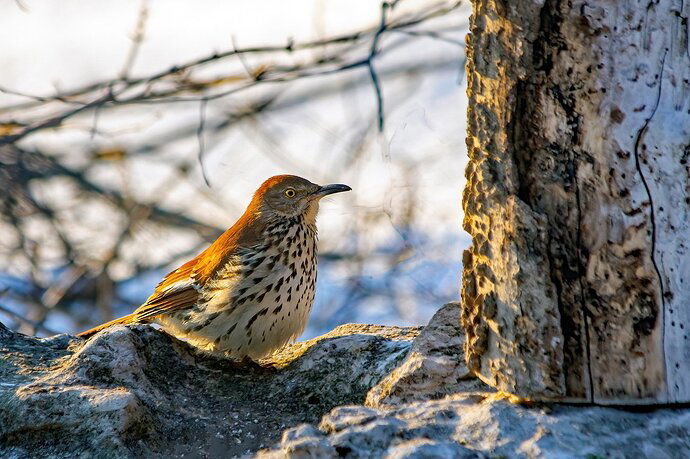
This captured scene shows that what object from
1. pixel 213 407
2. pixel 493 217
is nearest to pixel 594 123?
pixel 493 217

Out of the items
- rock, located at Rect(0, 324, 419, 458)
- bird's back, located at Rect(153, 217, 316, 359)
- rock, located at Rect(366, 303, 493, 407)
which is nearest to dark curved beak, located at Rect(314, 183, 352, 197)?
bird's back, located at Rect(153, 217, 316, 359)

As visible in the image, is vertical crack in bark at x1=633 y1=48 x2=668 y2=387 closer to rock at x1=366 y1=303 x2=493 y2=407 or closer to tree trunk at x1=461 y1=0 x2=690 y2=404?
tree trunk at x1=461 y1=0 x2=690 y2=404

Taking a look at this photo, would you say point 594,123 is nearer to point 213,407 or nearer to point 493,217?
point 493,217

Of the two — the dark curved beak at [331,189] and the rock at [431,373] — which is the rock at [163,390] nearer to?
the rock at [431,373]

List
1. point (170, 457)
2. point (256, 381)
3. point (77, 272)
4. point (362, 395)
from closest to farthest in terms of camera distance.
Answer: point (170, 457) < point (362, 395) < point (256, 381) < point (77, 272)

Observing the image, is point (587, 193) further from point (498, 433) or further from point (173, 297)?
point (173, 297)

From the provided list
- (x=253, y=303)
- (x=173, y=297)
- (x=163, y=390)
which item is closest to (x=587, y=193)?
(x=163, y=390)

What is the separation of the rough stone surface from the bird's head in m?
2.93

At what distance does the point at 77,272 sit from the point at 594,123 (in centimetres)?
586

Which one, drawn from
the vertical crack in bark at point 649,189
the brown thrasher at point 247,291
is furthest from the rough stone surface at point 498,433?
the brown thrasher at point 247,291

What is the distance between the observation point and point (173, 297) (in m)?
5.49

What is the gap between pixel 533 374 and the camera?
10.1 ft

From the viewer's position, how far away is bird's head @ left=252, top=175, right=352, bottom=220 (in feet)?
19.6

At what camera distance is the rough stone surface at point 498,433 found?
287cm
